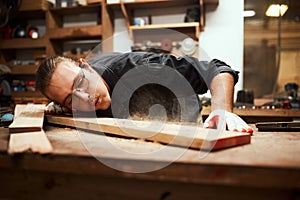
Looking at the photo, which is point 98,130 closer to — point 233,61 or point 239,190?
point 239,190

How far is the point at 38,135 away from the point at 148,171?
322 millimetres

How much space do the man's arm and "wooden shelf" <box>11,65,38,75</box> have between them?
224 centimetres

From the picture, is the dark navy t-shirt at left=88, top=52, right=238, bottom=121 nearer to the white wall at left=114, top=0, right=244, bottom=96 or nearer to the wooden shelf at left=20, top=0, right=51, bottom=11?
the white wall at left=114, top=0, right=244, bottom=96

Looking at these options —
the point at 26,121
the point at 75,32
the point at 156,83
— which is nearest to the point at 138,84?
the point at 156,83

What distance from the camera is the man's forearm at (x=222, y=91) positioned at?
97 cm

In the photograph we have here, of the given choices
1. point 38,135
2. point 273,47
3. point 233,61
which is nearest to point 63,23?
point 233,61

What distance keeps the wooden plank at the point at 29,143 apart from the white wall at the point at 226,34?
2001 millimetres

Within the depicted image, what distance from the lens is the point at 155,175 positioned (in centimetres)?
47

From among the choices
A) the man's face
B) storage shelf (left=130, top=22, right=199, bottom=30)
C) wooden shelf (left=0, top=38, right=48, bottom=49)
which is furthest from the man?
wooden shelf (left=0, top=38, right=48, bottom=49)

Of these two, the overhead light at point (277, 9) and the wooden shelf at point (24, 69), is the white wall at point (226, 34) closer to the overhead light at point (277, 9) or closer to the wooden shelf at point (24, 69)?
the overhead light at point (277, 9)

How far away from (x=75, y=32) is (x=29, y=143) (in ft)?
7.47

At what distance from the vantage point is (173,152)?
53cm

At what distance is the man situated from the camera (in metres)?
1.01

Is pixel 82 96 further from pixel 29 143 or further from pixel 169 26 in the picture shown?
pixel 169 26
